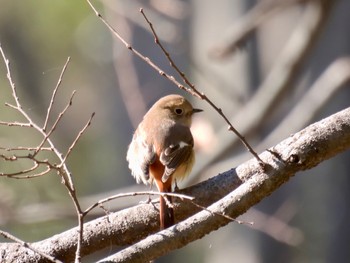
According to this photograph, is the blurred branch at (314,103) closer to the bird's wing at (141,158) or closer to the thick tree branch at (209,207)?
the bird's wing at (141,158)

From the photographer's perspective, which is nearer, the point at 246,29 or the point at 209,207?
the point at 209,207

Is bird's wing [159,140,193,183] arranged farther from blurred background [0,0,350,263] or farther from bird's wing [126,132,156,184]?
blurred background [0,0,350,263]

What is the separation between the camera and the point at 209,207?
306 cm

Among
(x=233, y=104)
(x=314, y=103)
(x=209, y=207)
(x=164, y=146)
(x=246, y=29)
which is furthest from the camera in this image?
(x=233, y=104)

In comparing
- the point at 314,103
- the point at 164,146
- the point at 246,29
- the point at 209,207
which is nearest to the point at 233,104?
the point at 314,103

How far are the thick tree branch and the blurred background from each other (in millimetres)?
888

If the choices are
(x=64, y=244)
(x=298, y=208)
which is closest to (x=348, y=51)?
(x=298, y=208)

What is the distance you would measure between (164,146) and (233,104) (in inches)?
129

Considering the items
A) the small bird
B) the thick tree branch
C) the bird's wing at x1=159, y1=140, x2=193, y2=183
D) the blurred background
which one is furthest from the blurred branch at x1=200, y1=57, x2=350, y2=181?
the thick tree branch

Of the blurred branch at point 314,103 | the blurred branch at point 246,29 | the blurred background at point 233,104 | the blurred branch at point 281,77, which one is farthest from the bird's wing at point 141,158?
the blurred branch at point 314,103

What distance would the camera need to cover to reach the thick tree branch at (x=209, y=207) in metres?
3.00

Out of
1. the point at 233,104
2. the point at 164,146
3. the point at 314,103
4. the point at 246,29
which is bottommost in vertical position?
the point at 164,146

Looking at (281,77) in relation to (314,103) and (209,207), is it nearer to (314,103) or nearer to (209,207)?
(314,103)

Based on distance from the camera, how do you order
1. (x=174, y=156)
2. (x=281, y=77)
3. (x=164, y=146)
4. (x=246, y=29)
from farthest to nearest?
(x=281, y=77) → (x=246, y=29) → (x=164, y=146) → (x=174, y=156)
